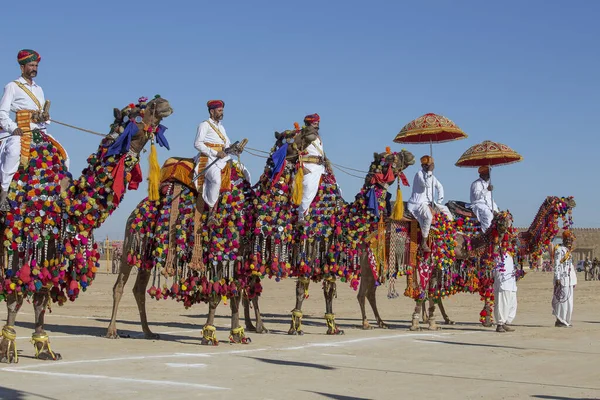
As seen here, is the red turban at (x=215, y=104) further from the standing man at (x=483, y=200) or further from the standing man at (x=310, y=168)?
the standing man at (x=483, y=200)

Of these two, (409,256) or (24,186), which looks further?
(409,256)

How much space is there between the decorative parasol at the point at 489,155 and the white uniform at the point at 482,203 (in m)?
0.72

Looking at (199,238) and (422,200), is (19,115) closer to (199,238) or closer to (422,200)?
(199,238)

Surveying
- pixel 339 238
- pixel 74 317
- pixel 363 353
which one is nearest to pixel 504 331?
pixel 339 238

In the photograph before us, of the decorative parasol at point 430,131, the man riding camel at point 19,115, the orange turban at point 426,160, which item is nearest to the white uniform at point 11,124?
the man riding camel at point 19,115

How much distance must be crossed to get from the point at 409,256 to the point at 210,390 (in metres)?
8.43

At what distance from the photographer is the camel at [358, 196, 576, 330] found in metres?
16.9

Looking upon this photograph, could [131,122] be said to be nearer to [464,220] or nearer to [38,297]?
[38,297]

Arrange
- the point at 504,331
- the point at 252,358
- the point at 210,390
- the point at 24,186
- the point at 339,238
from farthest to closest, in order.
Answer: the point at 504,331
the point at 339,238
the point at 252,358
the point at 24,186
the point at 210,390

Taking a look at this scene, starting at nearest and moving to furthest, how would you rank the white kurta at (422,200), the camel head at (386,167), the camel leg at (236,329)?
1. the camel leg at (236,329)
2. the camel head at (386,167)
3. the white kurta at (422,200)

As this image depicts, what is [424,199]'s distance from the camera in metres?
17.0

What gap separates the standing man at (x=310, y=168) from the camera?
14320 mm

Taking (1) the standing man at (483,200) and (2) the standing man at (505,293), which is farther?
(1) the standing man at (483,200)

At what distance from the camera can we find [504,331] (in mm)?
16766
